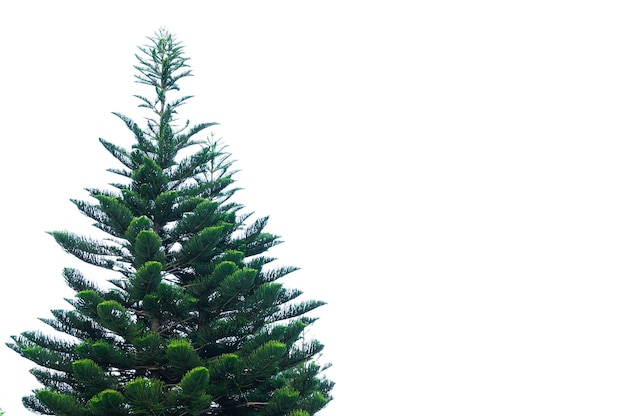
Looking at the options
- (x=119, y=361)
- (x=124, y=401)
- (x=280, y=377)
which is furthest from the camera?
(x=280, y=377)

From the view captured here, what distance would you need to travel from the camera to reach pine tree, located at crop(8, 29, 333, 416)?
750cm

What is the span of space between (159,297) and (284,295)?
1.98m

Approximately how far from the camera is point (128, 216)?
28.1 feet

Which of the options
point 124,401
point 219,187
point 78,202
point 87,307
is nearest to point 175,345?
point 124,401

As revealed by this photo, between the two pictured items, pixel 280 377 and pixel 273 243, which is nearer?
pixel 280 377

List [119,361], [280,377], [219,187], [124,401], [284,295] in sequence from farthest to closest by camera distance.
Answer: [219,187] → [284,295] → [280,377] → [119,361] → [124,401]

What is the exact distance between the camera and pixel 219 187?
1022cm

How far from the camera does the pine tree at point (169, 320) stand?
24.6 feet

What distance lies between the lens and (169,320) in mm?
8461

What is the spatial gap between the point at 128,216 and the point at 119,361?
1909 mm

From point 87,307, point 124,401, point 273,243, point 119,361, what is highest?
point 273,243

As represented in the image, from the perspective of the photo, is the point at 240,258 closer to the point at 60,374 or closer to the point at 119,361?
the point at 119,361

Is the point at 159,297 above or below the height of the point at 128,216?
below

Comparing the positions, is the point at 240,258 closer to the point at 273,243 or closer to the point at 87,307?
the point at 273,243
